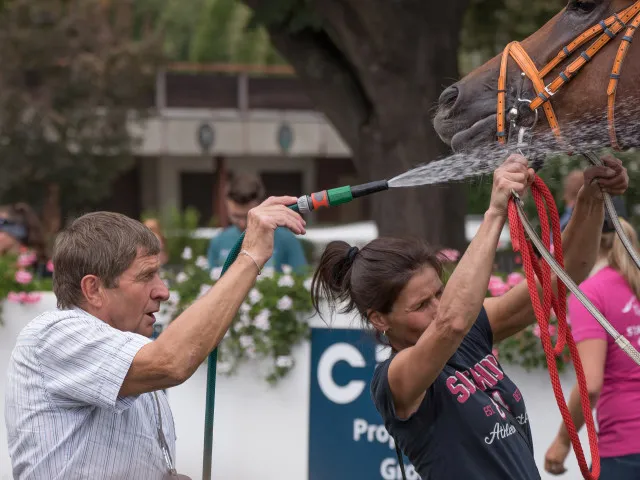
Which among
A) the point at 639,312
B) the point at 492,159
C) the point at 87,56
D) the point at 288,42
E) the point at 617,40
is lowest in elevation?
the point at 639,312

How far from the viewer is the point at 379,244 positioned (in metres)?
2.94

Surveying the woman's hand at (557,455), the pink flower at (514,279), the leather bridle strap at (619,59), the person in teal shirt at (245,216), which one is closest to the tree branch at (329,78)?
the person in teal shirt at (245,216)

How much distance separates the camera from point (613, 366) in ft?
13.3

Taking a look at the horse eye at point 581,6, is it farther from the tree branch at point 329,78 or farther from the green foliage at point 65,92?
the green foliage at point 65,92

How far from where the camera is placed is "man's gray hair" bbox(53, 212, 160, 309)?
2627mm

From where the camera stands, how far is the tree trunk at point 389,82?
856cm

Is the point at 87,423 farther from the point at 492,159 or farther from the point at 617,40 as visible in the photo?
the point at 617,40

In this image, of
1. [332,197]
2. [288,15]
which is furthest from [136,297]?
[288,15]

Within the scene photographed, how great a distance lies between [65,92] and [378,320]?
19605 millimetres

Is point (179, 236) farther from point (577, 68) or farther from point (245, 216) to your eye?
point (577, 68)

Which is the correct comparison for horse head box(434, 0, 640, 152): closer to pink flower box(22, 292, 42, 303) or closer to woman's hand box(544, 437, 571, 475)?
woman's hand box(544, 437, 571, 475)

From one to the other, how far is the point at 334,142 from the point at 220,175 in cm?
310

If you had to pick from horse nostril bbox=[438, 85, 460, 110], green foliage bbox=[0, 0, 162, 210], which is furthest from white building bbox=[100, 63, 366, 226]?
horse nostril bbox=[438, 85, 460, 110]

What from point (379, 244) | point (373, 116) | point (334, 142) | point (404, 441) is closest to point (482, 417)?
point (404, 441)
